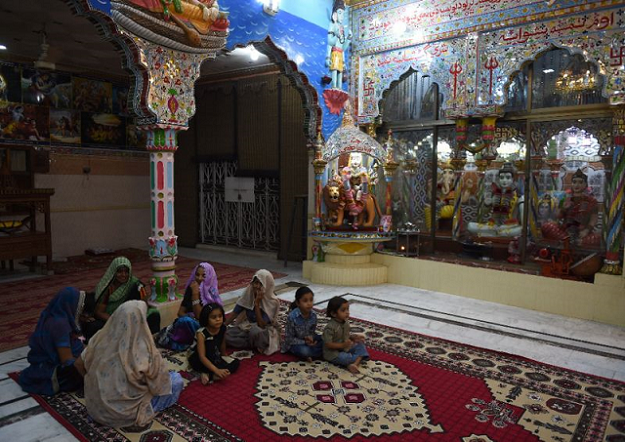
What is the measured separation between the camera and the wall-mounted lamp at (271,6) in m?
6.39

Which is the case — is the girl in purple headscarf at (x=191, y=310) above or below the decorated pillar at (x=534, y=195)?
below

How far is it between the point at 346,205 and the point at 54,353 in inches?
190

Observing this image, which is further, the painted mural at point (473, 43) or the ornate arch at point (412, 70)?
the ornate arch at point (412, 70)

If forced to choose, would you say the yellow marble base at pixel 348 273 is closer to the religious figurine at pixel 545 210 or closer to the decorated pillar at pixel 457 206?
the decorated pillar at pixel 457 206

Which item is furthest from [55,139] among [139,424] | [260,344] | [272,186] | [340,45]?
[139,424]

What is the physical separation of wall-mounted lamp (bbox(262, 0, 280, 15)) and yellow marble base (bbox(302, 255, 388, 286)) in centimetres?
377

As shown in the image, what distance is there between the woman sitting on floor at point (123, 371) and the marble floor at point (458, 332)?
0.94 ft

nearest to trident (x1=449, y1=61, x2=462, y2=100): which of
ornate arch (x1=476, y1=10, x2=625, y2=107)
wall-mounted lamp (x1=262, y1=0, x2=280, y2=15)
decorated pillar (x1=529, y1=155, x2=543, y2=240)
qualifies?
ornate arch (x1=476, y1=10, x2=625, y2=107)

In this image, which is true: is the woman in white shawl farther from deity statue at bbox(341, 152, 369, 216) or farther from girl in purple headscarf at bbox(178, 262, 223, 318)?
deity statue at bbox(341, 152, 369, 216)

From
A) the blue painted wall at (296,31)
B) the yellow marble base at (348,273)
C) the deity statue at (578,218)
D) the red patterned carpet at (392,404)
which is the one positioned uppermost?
the blue painted wall at (296,31)

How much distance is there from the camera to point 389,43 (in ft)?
25.8

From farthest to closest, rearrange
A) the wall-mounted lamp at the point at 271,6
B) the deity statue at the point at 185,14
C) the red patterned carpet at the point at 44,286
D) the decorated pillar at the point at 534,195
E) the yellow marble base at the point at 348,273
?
the yellow marble base at the point at 348,273, the decorated pillar at the point at 534,195, the wall-mounted lamp at the point at 271,6, the red patterned carpet at the point at 44,286, the deity statue at the point at 185,14

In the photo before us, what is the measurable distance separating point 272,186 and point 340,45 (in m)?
3.41

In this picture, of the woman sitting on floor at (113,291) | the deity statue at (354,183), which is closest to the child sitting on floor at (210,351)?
the woman sitting on floor at (113,291)
